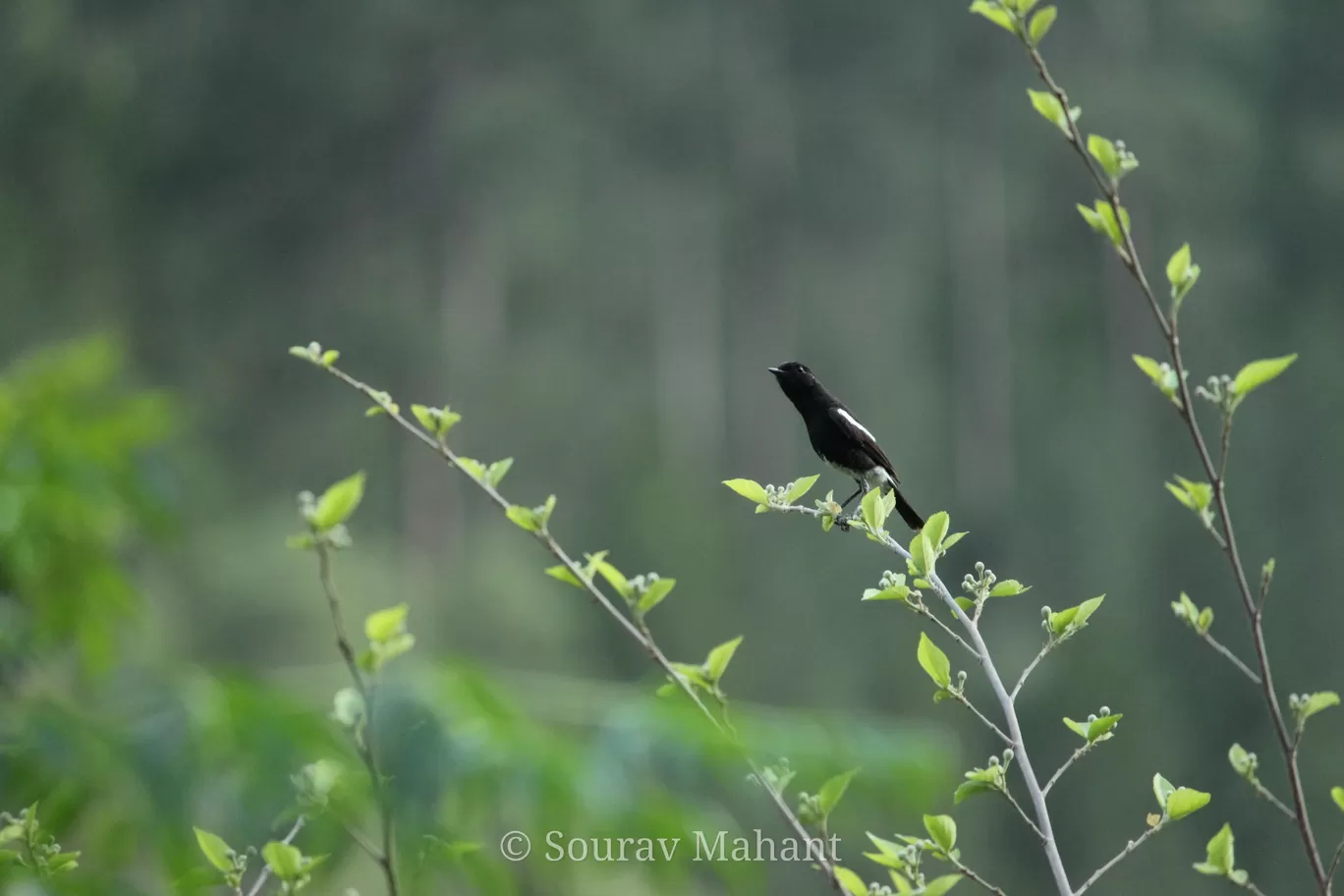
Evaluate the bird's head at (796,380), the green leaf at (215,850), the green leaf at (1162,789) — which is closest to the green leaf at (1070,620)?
the green leaf at (1162,789)

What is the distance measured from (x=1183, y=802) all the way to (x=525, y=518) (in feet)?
2.12

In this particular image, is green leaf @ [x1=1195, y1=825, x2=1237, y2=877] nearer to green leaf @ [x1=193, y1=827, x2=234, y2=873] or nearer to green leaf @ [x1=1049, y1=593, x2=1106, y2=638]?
green leaf @ [x1=1049, y1=593, x2=1106, y2=638]

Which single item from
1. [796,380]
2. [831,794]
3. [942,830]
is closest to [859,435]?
[796,380]

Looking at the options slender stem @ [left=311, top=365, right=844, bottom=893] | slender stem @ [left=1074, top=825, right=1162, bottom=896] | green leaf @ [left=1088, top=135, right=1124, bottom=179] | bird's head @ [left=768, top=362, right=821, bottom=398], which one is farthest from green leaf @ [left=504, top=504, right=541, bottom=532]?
bird's head @ [left=768, top=362, right=821, bottom=398]

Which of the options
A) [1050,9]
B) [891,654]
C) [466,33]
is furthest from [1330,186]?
[1050,9]

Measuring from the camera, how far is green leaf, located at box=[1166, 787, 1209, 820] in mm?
1113

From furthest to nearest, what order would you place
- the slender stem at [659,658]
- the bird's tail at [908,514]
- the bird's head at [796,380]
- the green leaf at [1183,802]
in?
the bird's head at [796,380]
the bird's tail at [908,514]
the green leaf at [1183,802]
the slender stem at [659,658]

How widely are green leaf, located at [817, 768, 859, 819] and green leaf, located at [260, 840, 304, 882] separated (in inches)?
17.1

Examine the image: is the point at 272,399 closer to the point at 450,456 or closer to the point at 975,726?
the point at 975,726

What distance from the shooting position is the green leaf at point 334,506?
2.88 feet

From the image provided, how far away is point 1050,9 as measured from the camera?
1.25m

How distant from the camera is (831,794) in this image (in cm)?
111

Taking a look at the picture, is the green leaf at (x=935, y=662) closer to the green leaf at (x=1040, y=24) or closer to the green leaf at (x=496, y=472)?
the green leaf at (x=496, y=472)

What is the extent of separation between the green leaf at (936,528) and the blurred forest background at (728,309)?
8965 millimetres
